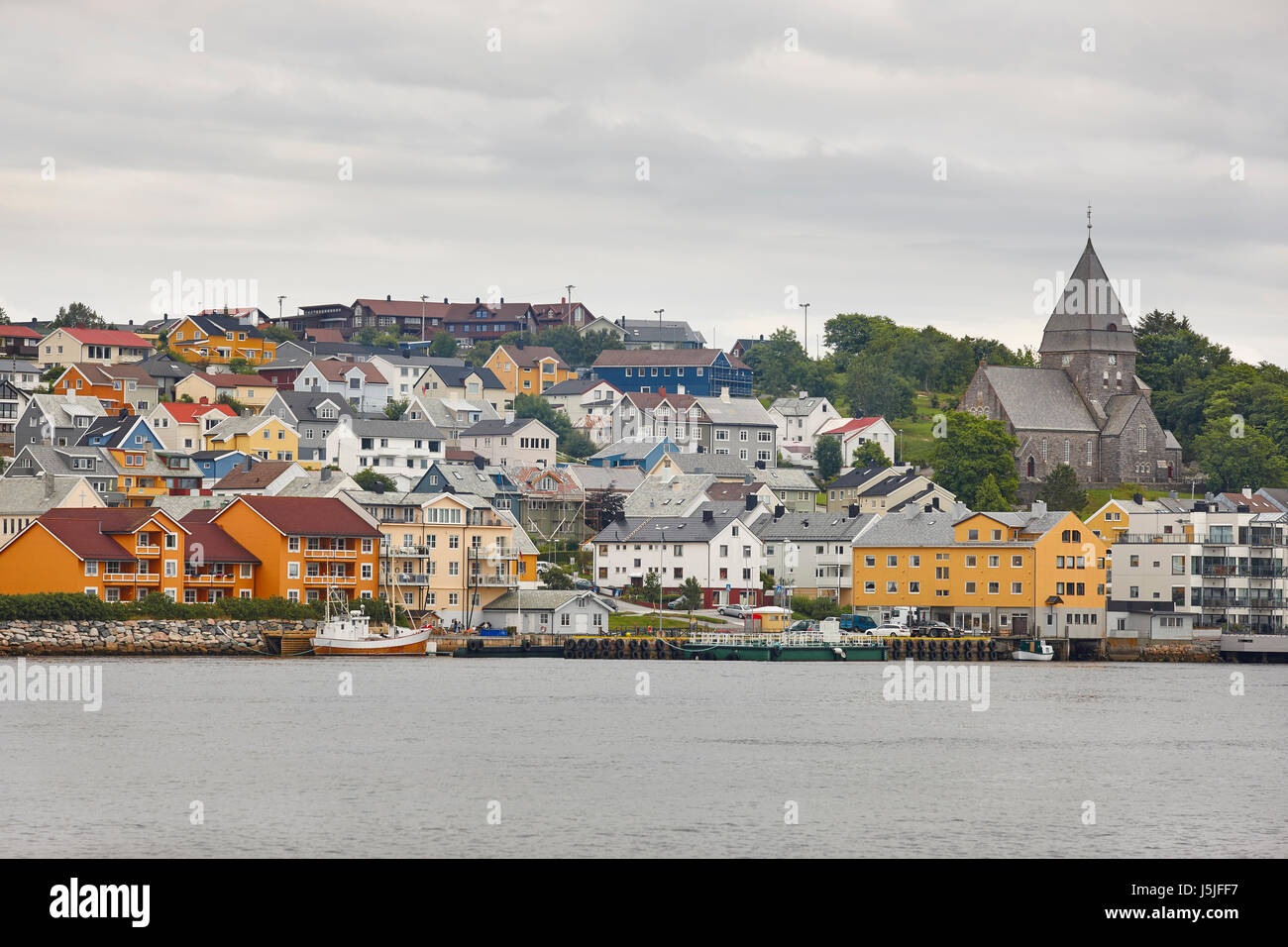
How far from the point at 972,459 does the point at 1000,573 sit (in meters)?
31.9

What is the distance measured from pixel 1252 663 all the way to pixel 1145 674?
14.5 m

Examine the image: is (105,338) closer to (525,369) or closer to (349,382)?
(349,382)

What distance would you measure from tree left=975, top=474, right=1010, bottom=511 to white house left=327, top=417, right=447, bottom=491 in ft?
116

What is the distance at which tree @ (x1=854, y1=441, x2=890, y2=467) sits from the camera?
Result: 428 feet

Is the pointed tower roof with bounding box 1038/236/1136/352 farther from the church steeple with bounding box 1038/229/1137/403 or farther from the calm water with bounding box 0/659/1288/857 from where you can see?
the calm water with bounding box 0/659/1288/857

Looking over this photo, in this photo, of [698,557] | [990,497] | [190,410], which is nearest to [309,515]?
[698,557]

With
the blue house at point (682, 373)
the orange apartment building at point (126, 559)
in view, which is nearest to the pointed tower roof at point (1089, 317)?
the blue house at point (682, 373)

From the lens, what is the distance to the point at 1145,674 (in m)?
80.1

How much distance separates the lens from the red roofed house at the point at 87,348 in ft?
473

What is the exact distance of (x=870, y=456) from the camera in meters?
131

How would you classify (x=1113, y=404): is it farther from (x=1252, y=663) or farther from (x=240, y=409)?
(x=240, y=409)

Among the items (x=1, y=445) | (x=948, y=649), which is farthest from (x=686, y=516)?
(x=1, y=445)

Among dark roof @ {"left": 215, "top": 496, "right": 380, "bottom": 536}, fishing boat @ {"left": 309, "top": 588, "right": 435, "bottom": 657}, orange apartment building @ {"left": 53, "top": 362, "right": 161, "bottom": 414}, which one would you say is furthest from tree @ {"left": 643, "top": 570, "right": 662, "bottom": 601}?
orange apartment building @ {"left": 53, "top": 362, "right": 161, "bottom": 414}

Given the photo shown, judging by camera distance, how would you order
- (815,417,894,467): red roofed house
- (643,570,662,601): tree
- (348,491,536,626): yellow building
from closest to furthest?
(348,491,536,626): yellow building
(643,570,662,601): tree
(815,417,894,467): red roofed house
